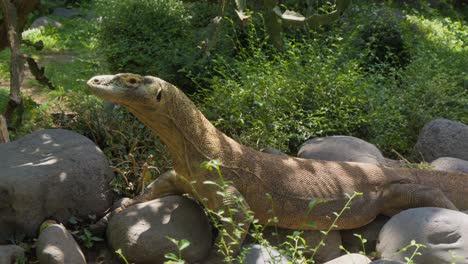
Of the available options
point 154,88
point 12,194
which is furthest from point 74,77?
point 154,88

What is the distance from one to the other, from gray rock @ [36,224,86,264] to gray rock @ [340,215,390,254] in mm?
2087

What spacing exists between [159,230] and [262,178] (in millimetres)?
870

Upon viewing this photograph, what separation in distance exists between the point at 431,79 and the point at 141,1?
166 inches

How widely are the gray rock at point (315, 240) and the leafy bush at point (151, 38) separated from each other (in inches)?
136

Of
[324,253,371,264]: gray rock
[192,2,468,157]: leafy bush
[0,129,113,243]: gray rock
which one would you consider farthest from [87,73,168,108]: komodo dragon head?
[192,2,468,157]: leafy bush

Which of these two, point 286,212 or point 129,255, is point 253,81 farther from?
Answer: point 129,255

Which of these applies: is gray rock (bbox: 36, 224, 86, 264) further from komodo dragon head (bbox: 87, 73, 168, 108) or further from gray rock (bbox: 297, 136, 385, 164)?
gray rock (bbox: 297, 136, 385, 164)

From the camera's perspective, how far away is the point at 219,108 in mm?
6977

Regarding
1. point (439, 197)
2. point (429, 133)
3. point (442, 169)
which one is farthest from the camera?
point (429, 133)

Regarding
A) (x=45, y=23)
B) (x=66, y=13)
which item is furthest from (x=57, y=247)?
(x=66, y=13)

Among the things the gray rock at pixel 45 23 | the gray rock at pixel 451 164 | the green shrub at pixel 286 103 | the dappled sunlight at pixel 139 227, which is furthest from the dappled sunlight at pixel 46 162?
the gray rock at pixel 45 23

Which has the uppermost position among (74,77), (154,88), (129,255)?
(154,88)

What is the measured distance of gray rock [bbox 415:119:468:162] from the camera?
6875 millimetres

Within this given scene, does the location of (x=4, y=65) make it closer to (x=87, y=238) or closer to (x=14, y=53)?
(x=14, y=53)
